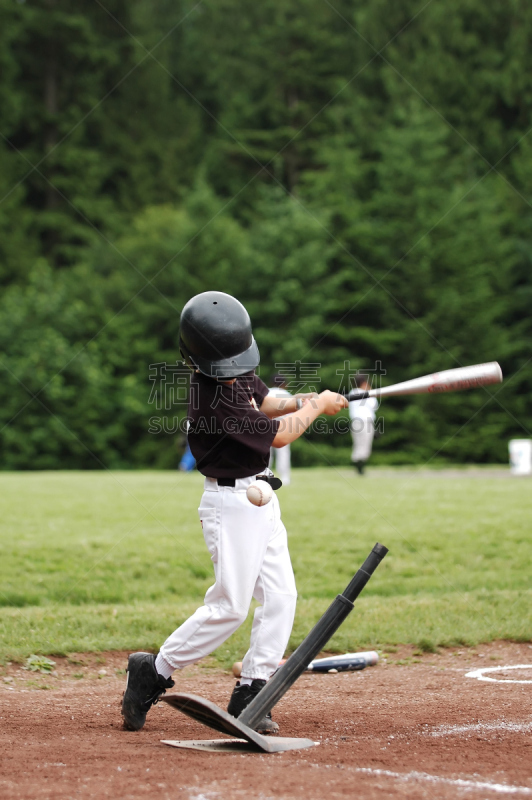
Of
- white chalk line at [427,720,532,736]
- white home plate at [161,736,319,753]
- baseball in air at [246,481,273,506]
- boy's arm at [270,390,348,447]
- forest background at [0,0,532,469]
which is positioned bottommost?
white home plate at [161,736,319,753]

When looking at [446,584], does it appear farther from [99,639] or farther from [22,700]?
[22,700]

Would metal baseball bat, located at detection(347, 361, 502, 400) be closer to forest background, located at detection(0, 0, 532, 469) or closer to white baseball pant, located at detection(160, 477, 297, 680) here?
white baseball pant, located at detection(160, 477, 297, 680)

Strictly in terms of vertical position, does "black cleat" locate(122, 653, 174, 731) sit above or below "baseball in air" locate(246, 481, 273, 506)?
below

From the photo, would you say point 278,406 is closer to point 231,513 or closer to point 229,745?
point 231,513

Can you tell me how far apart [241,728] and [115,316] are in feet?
103

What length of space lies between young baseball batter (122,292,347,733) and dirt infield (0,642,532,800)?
0.31 meters

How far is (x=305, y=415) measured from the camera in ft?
14.1

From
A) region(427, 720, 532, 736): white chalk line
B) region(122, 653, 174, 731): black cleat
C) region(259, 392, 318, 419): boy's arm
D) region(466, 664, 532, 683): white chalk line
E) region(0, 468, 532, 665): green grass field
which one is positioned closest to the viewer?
region(427, 720, 532, 736): white chalk line

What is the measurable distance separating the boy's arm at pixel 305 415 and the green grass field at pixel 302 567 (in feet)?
8.65

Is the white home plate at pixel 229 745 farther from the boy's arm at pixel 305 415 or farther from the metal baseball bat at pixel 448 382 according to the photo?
the metal baseball bat at pixel 448 382

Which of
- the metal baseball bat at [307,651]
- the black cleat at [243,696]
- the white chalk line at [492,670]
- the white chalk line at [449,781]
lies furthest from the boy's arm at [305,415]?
the white chalk line at [492,670]

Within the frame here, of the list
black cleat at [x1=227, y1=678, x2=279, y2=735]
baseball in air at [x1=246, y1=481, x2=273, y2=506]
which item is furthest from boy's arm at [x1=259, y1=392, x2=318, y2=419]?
black cleat at [x1=227, y1=678, x2=279, y2=735]

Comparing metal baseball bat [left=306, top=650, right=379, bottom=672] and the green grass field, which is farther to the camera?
the green grass field

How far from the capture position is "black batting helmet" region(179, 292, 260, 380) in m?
4.32
